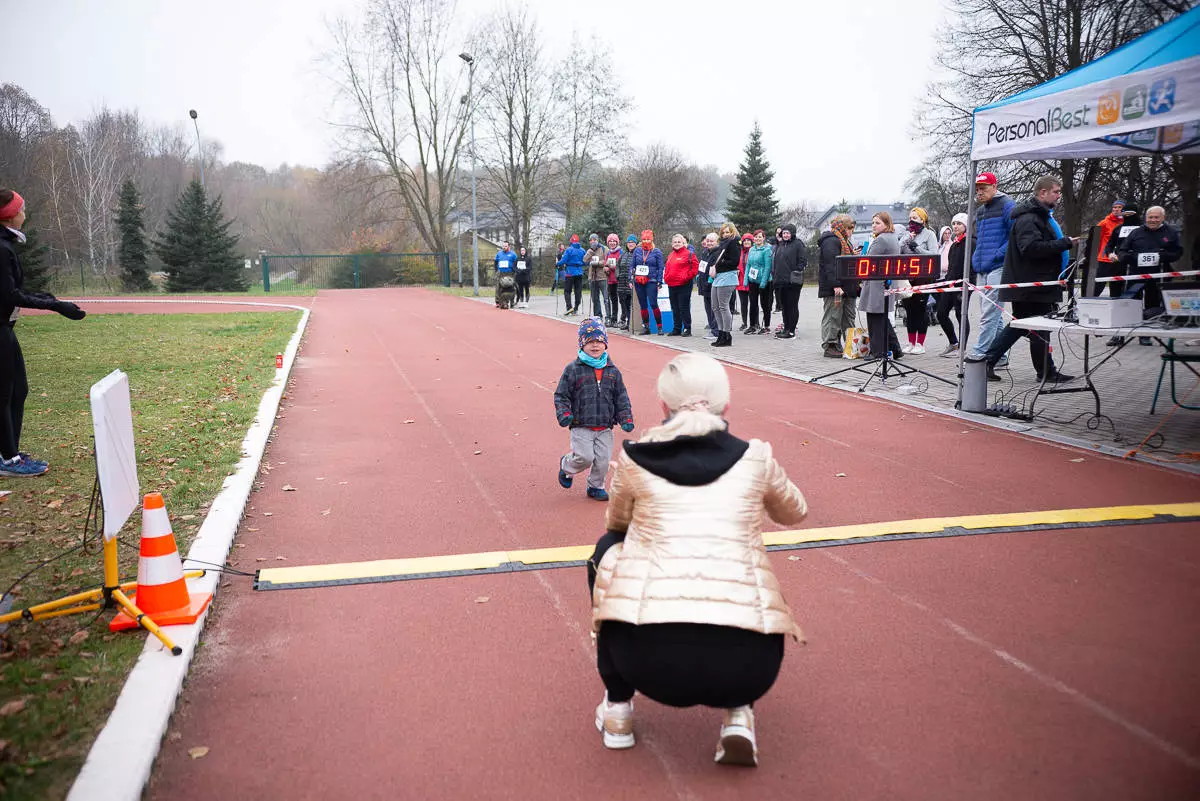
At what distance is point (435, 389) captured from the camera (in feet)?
40.3

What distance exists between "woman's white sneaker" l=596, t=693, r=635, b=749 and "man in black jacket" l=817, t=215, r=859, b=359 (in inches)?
470

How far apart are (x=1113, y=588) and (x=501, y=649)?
3.34 meters

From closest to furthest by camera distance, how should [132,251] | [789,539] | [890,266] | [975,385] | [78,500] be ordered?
[789,539] < [78,500] < [975,385] < [890,266] < [132,251]

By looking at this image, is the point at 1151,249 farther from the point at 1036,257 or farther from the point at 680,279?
the point at 680,279

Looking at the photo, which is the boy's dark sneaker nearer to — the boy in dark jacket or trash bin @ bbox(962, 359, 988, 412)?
the boy in dark jacket

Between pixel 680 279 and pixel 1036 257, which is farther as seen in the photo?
pixel 680 279

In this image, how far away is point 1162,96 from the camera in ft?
23.2

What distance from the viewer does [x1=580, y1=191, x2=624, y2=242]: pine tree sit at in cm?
4700

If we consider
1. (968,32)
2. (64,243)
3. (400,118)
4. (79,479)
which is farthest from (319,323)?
(64,243)

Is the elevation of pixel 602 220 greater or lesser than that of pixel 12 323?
greater

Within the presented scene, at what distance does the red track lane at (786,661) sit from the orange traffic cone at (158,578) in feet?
0.70

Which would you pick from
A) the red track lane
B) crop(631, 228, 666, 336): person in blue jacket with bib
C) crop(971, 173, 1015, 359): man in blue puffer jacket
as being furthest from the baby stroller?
the red track lane

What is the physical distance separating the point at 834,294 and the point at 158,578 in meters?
12.1

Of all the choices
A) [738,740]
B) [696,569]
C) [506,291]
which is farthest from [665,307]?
[696,569]
